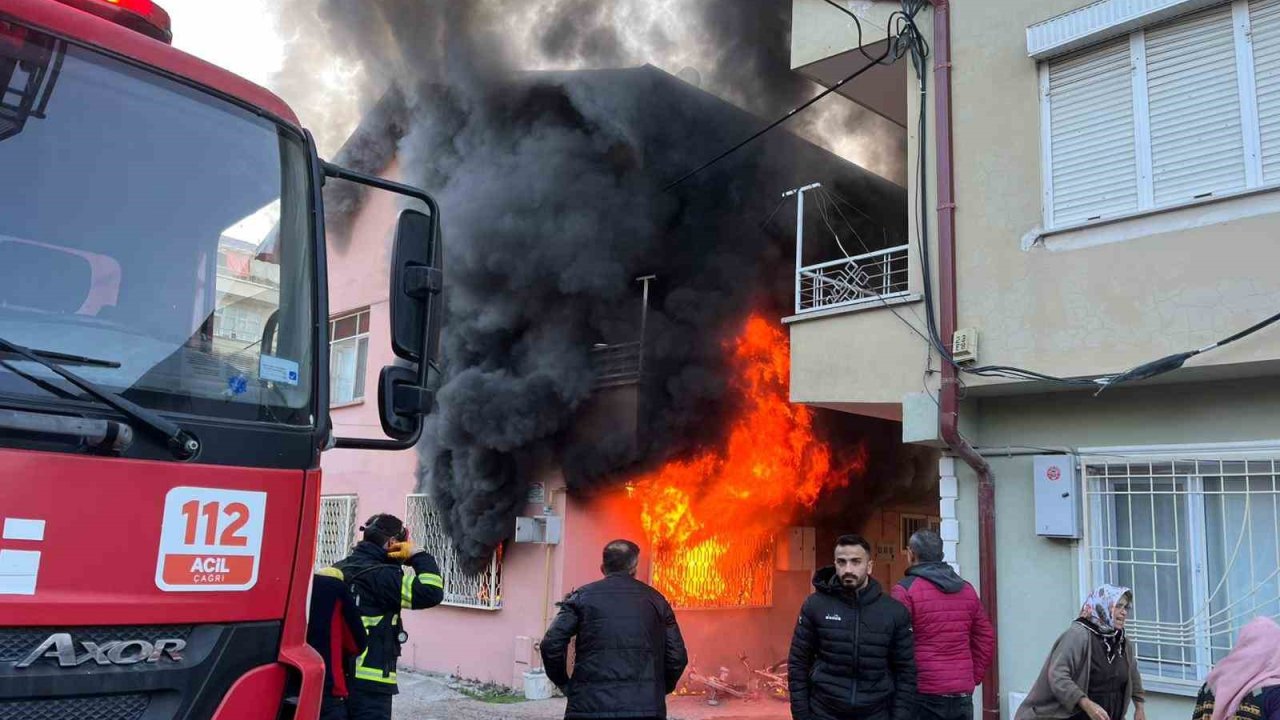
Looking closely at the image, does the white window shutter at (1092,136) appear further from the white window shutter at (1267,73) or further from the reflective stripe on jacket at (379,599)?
the reflective stripe on jacket at (379,599)

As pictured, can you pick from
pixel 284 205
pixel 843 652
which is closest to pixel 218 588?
pixel 284 205

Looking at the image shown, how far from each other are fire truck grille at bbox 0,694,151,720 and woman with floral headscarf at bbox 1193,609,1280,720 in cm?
371

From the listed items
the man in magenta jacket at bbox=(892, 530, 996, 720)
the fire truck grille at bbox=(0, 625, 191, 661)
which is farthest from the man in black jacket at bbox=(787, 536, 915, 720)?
the fire truck grille at bbox=(0, 625, 191, 661)

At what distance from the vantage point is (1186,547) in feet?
20.0

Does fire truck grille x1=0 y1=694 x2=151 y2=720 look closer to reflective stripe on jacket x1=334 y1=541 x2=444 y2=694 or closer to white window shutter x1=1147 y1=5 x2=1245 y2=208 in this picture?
reflective stripe on jacket x1=334 y1=541 x2=444 y2=694

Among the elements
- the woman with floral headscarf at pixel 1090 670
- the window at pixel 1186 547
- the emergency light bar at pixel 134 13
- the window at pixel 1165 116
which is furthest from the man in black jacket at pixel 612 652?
the window at pixel 1165 116

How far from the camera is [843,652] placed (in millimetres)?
4543

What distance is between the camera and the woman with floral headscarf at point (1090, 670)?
15.3 ft

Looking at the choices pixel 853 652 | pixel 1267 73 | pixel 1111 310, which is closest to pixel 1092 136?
pixel 1267 73

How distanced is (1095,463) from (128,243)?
237 inches

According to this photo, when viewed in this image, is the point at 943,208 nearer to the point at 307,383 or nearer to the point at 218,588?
the point at 307,383

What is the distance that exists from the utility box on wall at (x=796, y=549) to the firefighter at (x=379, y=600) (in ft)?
24.8

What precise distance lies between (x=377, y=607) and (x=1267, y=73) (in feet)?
20.5

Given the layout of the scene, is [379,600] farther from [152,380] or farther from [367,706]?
[152,380]
